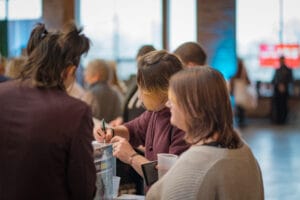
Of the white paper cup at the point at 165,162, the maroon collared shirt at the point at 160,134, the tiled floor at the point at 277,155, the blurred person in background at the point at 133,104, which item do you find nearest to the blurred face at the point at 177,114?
the white paper cup at the point at 165,162

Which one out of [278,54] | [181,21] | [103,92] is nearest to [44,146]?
[103,92]

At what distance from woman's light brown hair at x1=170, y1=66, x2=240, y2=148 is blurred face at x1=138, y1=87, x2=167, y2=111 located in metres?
0.49

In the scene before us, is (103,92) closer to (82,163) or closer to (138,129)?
(138,129)

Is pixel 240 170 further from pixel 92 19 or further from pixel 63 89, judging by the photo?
pixel 92 19

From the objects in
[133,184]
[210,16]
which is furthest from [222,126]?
[210,16]

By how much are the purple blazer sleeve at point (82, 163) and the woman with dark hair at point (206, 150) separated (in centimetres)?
21

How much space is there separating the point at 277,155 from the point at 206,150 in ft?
20.8

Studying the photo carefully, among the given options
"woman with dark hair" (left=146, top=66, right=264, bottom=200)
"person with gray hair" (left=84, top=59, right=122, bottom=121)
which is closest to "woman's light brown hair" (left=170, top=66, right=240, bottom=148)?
"woman with dark hair" (left=146, top=66, right=264, bottom=200)

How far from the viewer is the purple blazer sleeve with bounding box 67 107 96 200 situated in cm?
166

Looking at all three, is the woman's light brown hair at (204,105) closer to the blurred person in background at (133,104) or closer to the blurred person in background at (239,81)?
the blurred person in background at (133,104)

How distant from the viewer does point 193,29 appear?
36.8 feet

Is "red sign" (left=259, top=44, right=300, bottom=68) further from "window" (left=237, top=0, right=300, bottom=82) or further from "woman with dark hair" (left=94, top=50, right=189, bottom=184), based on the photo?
"woman with dark hair" (left=94, top=50, right=189, bottom=184)

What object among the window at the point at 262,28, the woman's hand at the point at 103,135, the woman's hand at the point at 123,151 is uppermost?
the window at the point at 262,28

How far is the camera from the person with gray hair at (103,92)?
4.72m
